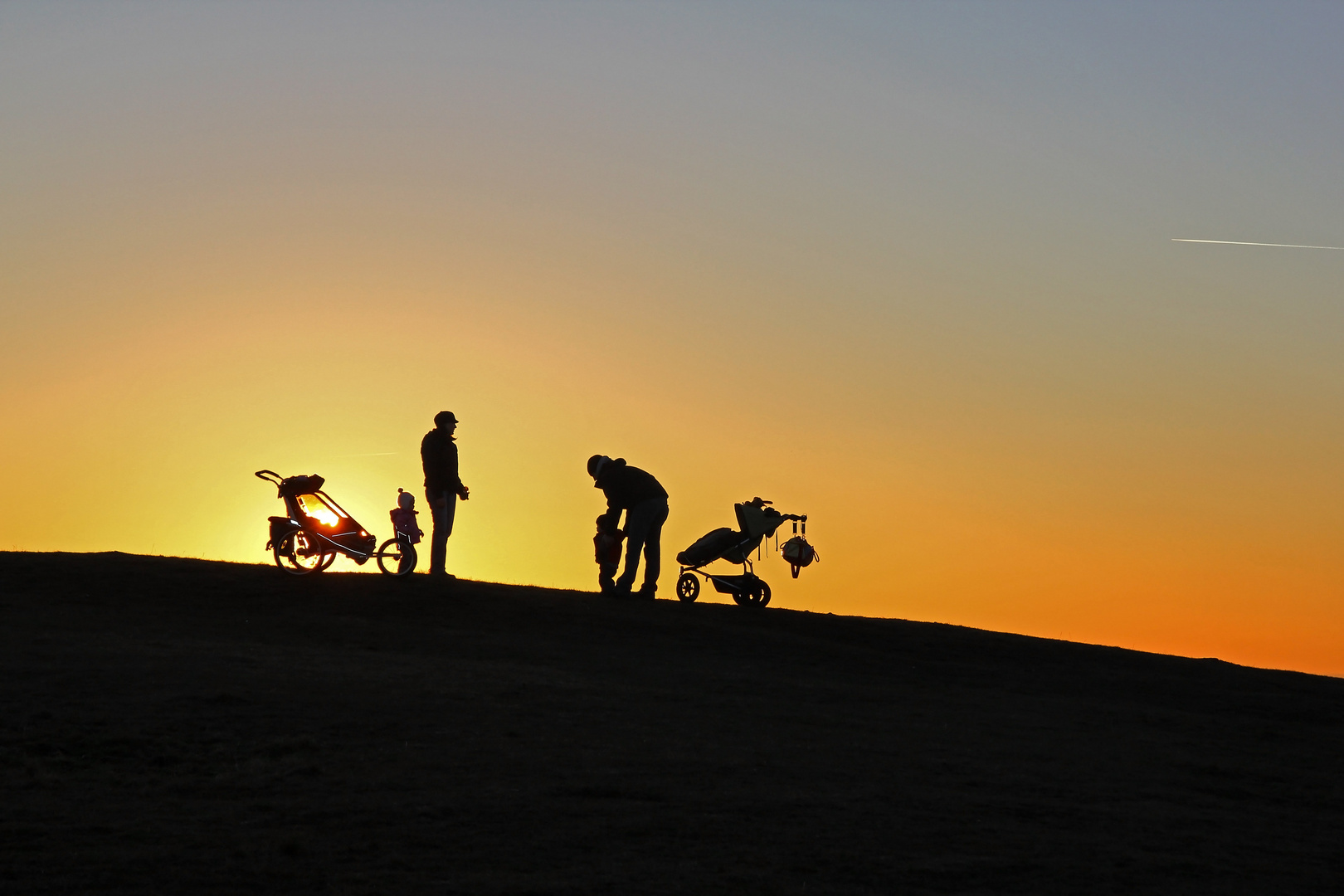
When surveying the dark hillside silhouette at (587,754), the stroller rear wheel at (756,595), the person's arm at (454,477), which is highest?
the person's arm at (454,477)

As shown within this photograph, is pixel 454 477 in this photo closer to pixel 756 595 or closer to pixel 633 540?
pixel 633 540

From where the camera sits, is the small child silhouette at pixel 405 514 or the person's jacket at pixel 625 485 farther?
the small child silhouette at pixel 405 514

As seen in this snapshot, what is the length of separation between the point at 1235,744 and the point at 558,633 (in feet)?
27.3

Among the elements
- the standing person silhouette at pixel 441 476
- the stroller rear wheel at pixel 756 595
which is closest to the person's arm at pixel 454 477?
the standing person silhouette at pixel 441 476

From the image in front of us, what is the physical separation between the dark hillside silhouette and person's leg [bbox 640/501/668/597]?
1.77 metres

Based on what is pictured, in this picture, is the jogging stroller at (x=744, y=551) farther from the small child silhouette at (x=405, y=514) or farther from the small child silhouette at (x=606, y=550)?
the small child silhouette at (x=405, y=514)

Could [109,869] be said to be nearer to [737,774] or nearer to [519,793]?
[519,793]

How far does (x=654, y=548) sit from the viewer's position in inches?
851

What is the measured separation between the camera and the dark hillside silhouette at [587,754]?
8.73m

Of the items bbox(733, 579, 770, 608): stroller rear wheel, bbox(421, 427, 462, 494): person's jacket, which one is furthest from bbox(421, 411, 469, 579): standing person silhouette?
bbox(733, 579, 770, 608): stroller rear wheel

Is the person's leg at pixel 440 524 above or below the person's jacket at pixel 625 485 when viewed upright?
below

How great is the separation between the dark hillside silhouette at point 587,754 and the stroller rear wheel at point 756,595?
2.74 meters

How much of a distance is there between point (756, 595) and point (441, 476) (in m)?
6.05

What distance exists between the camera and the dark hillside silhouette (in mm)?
8727
